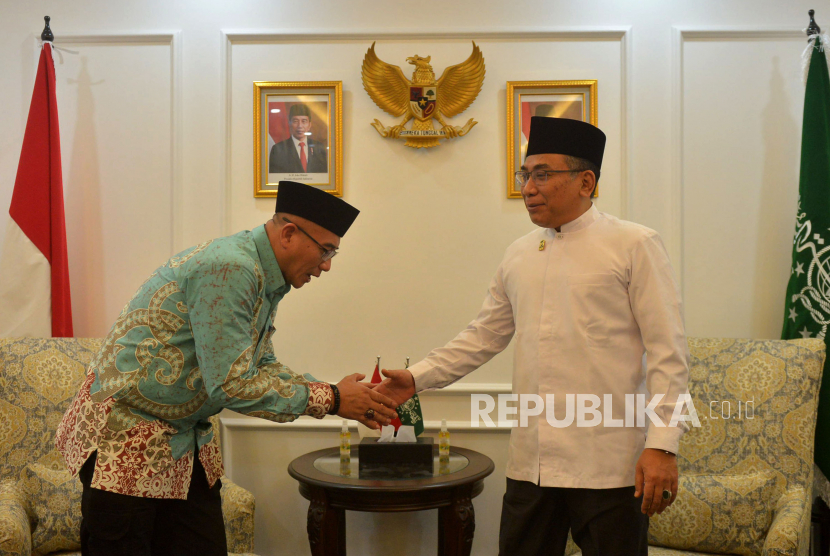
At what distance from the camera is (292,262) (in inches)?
75.2

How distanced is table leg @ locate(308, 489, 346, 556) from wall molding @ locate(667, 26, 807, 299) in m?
1.98

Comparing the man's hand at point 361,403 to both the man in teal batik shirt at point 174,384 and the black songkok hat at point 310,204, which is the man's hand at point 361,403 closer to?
the man in teal batik shirt at point 174,384

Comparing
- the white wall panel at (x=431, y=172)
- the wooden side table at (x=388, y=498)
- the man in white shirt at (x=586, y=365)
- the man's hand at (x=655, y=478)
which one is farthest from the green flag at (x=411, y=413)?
the man's hand at (x=655, y=478)

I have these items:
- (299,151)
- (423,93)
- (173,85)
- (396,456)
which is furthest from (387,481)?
(173,85)

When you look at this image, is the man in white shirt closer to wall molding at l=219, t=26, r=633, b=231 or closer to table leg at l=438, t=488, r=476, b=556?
table leg at l=438, t=488, r=476, b=556

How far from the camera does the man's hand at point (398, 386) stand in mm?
2297

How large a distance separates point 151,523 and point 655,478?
1.32m

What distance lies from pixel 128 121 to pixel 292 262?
2089mm

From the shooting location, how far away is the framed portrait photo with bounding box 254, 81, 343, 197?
11.2 ft

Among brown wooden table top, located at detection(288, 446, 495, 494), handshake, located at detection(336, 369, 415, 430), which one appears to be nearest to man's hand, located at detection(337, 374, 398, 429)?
handshake, located at detection(336, 369, 415, 430)

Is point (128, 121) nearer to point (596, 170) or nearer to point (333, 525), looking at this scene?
point (333, 525)

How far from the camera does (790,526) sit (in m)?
2.42

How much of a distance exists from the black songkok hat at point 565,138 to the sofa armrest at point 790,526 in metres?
1.49

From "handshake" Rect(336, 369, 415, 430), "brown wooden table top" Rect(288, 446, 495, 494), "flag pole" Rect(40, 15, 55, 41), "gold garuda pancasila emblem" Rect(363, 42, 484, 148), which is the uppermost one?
"flag pole" Rect(40, 15, 55, 41)
